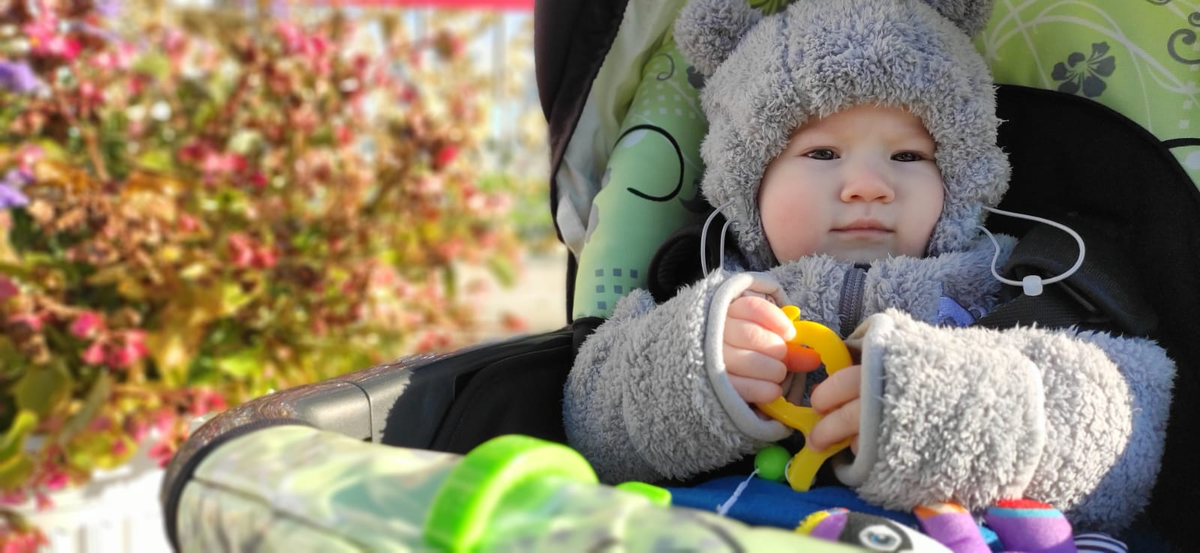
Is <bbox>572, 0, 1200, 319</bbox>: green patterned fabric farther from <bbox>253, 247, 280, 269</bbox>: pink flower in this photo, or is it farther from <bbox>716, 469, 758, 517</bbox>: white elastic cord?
<bbox>253, 247, 280, 269</bbox>: pink flower

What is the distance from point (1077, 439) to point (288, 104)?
153 centimetres

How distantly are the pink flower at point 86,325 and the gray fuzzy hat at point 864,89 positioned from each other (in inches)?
39.1

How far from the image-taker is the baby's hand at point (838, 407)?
0.75 m

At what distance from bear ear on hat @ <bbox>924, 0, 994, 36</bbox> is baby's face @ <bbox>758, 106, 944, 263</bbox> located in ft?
0.49

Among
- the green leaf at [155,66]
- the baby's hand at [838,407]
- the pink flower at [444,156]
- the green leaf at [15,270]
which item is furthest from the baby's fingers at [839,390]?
the green leaf at [155,66]

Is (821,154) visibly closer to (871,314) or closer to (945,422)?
(871,314)

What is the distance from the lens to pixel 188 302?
4.92 feet

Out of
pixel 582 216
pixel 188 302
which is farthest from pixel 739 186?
pixel 188 302

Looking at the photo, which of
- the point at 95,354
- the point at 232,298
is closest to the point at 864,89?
the point at 232,298

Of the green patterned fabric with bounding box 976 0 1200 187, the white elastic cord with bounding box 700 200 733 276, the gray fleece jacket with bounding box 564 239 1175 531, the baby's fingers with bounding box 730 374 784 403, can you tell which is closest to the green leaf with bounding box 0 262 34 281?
the gray fleece jacket with bounding box 564 239 1175 531

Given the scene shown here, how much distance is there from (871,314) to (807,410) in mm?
141

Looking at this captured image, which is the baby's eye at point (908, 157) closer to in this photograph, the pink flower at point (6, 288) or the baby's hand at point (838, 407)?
the baby's hand at point (838, 407)

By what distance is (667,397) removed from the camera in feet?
2.71

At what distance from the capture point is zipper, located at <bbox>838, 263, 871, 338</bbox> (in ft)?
3.00
